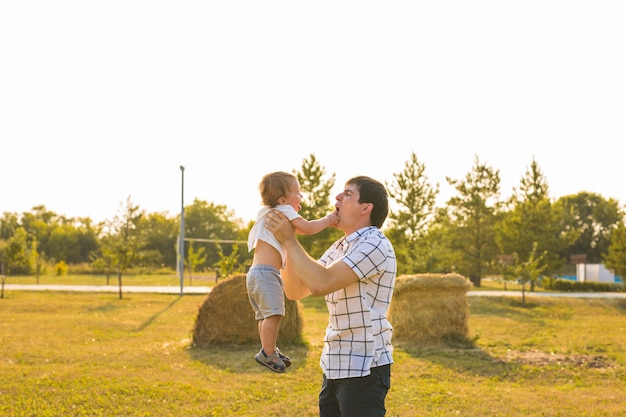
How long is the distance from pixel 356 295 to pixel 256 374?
7025 mm

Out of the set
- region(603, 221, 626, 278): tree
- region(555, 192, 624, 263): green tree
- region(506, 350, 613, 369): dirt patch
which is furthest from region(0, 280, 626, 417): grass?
region(555, 192, 624, 263): green tree

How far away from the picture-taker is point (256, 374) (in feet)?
32.9

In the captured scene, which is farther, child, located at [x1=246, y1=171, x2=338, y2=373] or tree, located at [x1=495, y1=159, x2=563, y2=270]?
tree, located at [x1=495, y1=159, x2=563, y2=270]

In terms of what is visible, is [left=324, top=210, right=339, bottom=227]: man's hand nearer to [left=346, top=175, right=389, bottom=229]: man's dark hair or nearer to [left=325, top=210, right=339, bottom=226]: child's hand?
[left=325, top=210, right=339, bottom=226]: child's hand

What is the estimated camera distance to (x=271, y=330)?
3781 millimetres

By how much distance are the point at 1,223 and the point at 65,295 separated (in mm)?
55482

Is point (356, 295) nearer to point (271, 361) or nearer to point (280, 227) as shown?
point (280, 227)

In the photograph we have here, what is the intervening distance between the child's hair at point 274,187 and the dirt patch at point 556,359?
28.5 ft

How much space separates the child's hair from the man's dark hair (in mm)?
484

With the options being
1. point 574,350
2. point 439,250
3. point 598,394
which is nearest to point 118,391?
point 598,394

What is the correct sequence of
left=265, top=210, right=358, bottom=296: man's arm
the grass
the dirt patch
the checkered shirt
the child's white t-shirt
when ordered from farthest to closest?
1. the dirt patch
2. the grass
3. the child's white t-shirt
4. the checkered shirt
5. left=265, top=210, right=358, bottom=296: man's arm

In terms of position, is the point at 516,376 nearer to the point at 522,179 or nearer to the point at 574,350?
the point at 574,350

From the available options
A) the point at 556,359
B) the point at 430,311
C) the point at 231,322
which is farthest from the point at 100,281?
the point at 556,359

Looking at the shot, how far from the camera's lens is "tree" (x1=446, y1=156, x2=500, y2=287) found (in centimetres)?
3703
